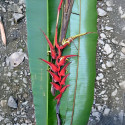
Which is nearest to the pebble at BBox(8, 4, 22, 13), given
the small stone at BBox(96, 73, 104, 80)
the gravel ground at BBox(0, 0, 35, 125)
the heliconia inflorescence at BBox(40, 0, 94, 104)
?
the gravel ground at BBox(0, 0, 35, 125)

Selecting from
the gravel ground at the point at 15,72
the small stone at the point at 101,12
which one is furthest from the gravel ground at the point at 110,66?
the gravel ground at the point at 15,72

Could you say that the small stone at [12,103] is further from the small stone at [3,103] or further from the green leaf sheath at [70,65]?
the green leaf sheath at [70,65]

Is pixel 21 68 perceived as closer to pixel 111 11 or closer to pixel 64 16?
pixel 64 16

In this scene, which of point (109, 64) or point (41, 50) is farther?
point (109, 64)

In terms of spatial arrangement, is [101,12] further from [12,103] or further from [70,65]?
[12,103]

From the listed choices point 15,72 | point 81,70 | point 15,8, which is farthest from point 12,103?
point 15,8

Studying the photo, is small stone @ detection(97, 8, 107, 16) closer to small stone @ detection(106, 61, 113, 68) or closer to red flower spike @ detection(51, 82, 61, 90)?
small stone @ detection(106, 61, 113, 68)

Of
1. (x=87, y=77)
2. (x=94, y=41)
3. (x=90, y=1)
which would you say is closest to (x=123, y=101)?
(x=87, y=77)
